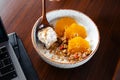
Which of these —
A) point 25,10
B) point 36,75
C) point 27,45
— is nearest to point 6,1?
point 25,10

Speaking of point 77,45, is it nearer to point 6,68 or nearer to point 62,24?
point 62,24

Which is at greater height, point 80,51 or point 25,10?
point 25,10

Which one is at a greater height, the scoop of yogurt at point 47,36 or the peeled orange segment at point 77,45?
the scoop of yogurt at point 47,36

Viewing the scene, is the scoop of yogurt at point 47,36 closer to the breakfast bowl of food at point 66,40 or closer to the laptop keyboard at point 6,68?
the breakfast bowl of food at point 66,40

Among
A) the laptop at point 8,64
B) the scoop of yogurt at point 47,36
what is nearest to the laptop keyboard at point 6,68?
the laptop at point 8,64

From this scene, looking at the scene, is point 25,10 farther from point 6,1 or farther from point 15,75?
point 15,75

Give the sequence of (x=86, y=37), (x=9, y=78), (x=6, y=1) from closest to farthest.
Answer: (x=9, y=78), (x=86, y=37), (x=6, y=1)

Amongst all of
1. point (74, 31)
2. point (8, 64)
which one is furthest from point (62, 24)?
point (8, 64)
